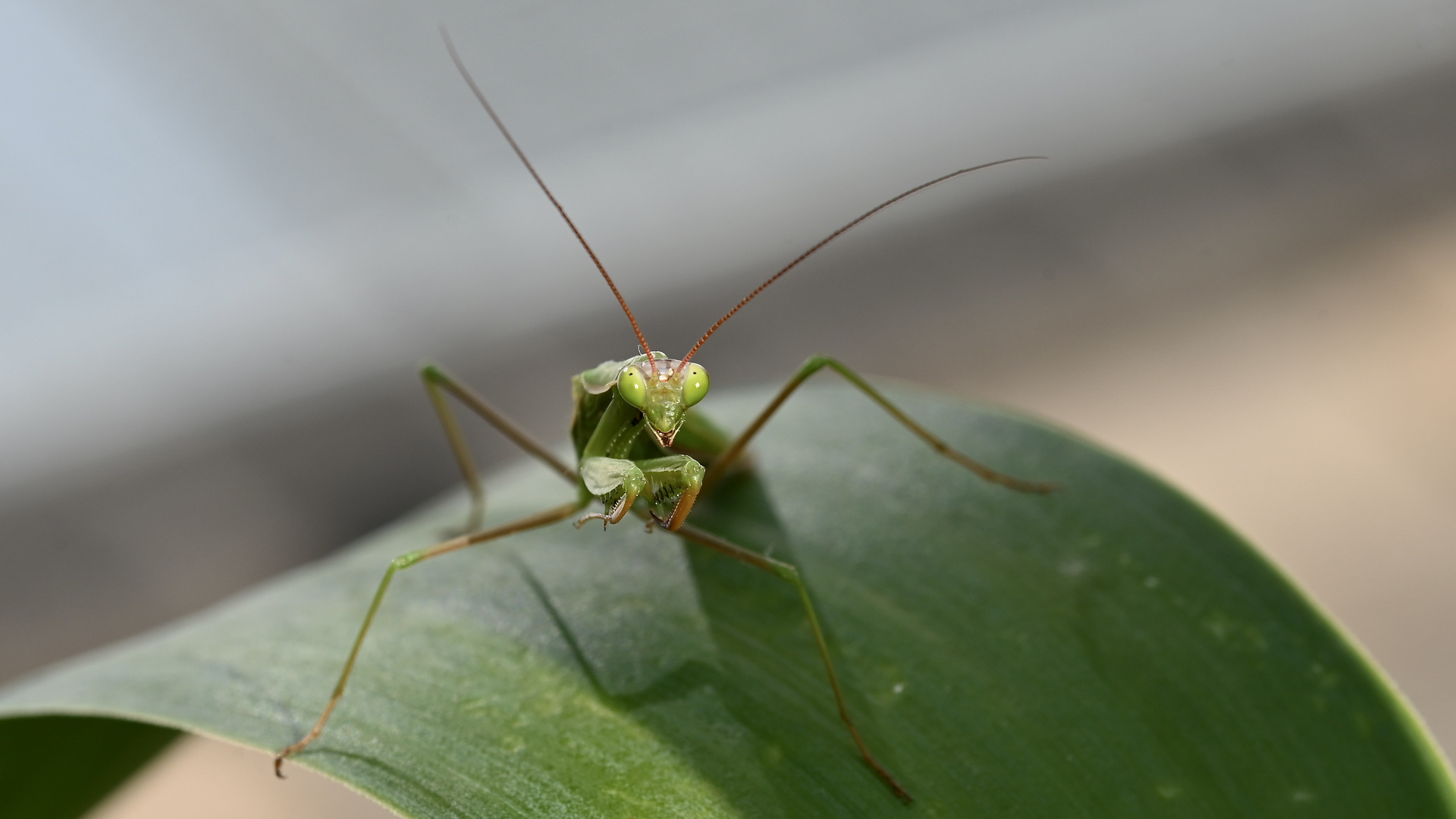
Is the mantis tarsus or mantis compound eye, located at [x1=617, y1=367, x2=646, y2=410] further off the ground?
mantis compound eye, located at [x1=617, y1=367, x2=646, y2=410]

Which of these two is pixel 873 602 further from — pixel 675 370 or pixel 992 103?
pixel 992 103

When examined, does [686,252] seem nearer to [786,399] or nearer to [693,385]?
[786,399]

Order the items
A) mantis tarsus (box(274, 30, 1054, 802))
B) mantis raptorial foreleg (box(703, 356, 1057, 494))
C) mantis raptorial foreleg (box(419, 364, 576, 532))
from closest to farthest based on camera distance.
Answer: mantis tarsus (box(274, 30, 1054, 802)), mantis raptorial foreleg (box(703, 356, 1057, 494)), mantis raptorial foreleg (box(419, 364, 576, 532))

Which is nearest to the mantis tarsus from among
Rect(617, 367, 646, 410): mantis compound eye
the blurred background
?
Rect(617, 367, 646, 410): mantis compound eye

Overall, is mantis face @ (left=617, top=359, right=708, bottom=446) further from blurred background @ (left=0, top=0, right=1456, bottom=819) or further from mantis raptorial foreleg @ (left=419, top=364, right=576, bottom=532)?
blurred background @ (left=0, top=0, right=1456, bottom=819)

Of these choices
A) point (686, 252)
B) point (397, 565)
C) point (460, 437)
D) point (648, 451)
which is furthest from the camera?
point (686, 252)

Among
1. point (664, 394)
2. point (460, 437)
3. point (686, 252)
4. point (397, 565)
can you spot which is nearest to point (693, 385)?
point (664, 394)

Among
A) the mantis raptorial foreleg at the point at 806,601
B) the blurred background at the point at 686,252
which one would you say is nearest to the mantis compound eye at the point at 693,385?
the mantis raptorial foreleg at the point at 806,601
